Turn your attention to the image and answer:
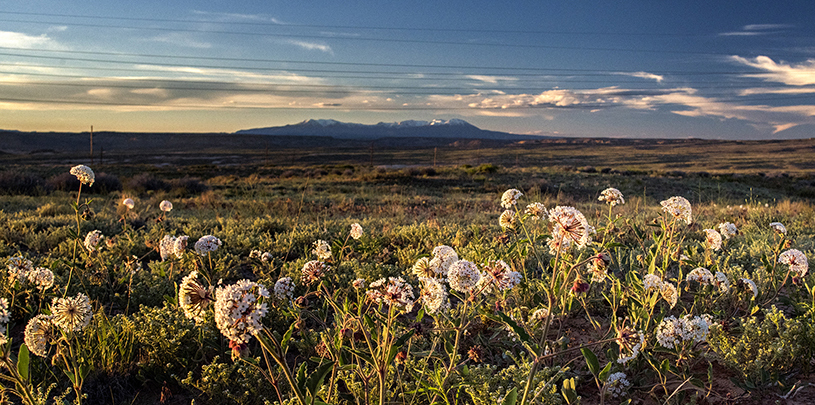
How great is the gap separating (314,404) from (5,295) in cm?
389

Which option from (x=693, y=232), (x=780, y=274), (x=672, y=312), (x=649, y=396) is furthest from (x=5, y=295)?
(x=693, y=232)

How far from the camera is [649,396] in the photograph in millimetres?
2838

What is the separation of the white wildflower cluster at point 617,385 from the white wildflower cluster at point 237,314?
2.00 meters

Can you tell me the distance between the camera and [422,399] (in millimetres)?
2584

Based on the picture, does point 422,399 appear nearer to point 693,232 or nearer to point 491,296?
point 491,296

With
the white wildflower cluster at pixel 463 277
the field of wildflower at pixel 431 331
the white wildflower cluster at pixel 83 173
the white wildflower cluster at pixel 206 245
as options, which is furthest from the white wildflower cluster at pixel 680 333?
the white wildflower cluster at pixel 83 173

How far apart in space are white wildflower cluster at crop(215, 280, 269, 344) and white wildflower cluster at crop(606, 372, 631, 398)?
2.00 metres

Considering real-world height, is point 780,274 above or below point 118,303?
above

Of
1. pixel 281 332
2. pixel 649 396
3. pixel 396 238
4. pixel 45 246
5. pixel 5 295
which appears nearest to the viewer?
pixel 649 396

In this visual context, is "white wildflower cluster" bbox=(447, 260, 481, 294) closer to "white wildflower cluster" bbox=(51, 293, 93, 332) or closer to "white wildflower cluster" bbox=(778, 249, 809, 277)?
"white wildflower cluster" bbox=(51, 293, 93, 332)

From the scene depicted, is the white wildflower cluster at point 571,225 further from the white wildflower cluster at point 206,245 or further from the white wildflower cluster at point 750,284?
the white wildflower cluster at point 750,284

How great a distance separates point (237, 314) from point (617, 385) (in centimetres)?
231

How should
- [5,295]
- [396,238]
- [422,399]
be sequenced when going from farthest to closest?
[396,238], [5,295], [422,399]

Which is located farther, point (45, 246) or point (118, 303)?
point (45, 246)
